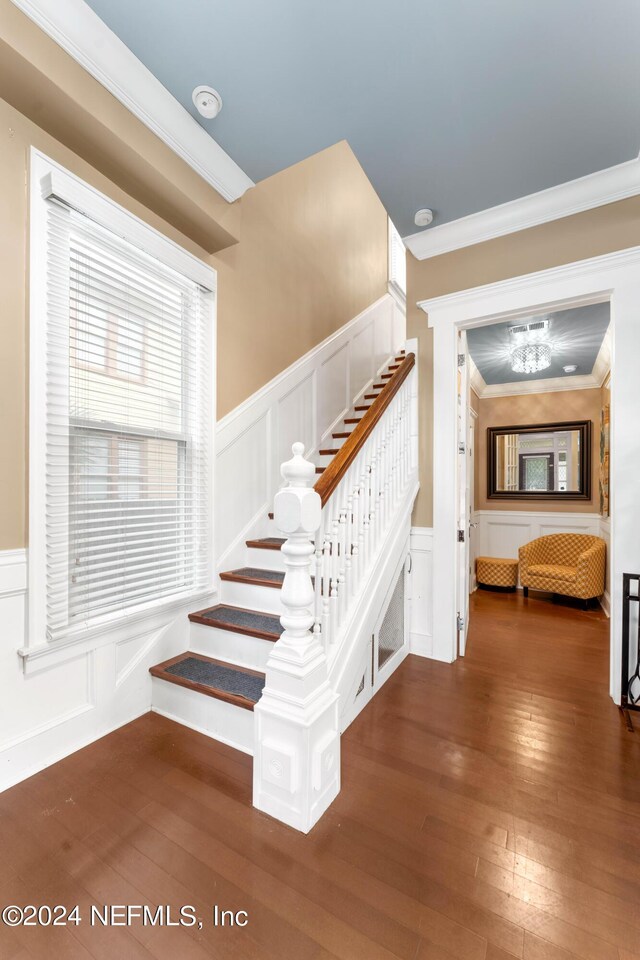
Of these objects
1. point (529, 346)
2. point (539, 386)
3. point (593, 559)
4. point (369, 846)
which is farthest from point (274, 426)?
point (539, 386)

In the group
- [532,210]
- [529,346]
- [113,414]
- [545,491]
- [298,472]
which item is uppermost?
[532,210]

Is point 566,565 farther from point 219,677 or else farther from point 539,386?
point 219,677

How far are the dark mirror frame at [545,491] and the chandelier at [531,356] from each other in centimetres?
125

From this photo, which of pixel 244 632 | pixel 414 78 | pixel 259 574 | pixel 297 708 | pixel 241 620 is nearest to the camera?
pixel 297 708

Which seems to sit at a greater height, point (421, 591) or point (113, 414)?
point (113, 414)

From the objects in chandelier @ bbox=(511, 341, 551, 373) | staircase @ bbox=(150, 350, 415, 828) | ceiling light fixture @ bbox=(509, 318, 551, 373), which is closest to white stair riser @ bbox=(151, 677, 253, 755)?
staircase @ bbox=(150, 350, 415, 828)

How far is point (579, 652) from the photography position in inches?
121

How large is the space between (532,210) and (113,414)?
2.58 m

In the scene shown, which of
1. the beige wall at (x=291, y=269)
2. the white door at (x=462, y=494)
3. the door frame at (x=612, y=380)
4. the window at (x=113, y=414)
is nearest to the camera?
the window at (x=113, y=414)

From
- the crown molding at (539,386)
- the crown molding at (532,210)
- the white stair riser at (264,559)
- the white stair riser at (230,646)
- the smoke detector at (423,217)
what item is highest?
the smoke detector at (423,217)

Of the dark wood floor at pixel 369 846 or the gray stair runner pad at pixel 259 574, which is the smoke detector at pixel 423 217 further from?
the dark wood floor at pixel 369 846

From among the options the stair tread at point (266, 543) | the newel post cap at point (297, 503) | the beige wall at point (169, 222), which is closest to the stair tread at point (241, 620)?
the stair tread at point (266, 543)

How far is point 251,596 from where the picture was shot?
8.16ft

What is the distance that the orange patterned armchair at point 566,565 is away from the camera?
4152 mm
